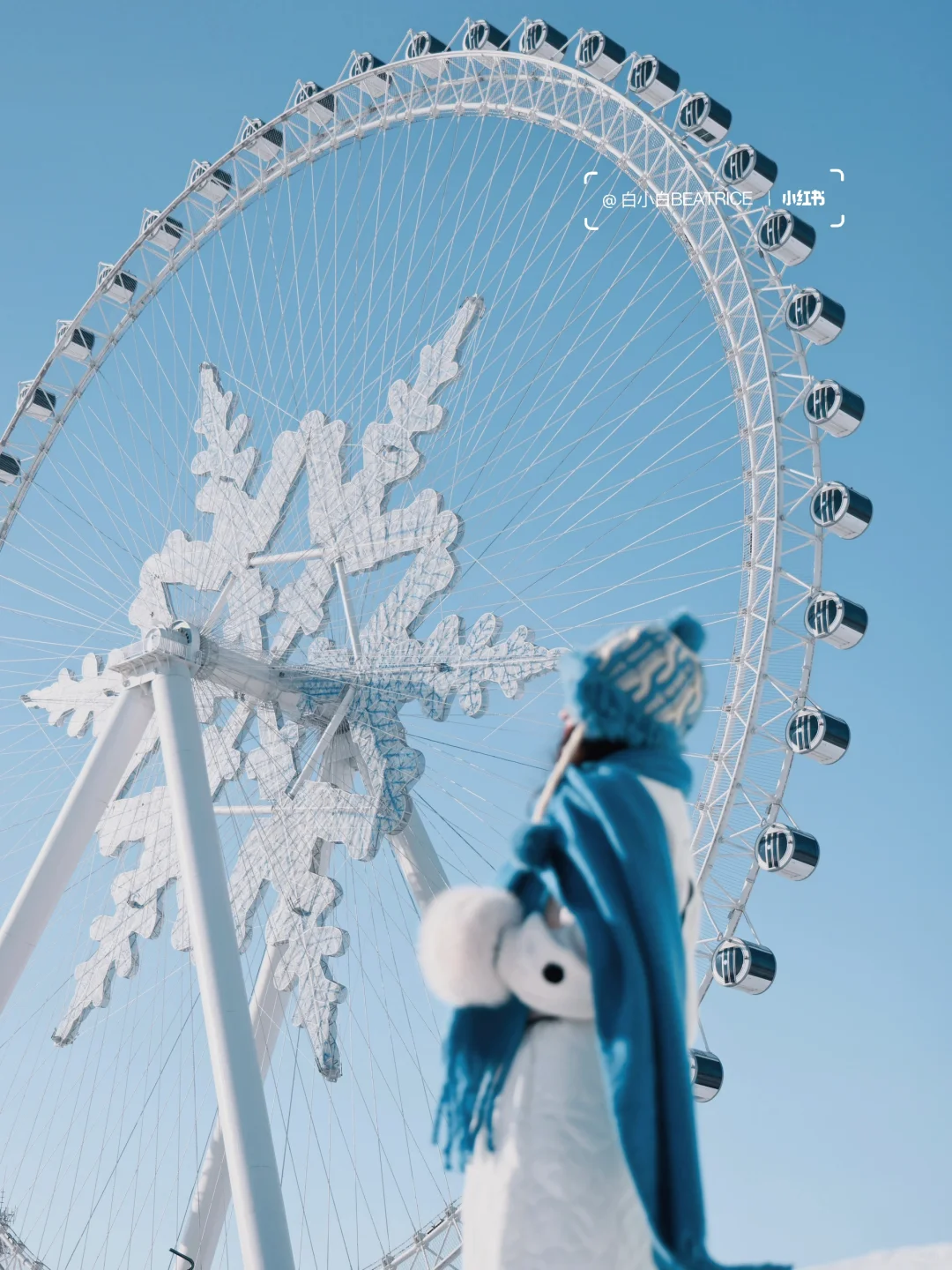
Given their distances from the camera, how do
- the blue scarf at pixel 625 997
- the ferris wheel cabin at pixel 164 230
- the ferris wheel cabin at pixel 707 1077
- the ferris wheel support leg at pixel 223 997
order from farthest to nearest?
the ferris wheel cabin at pixel 164 230, the ferris wheel cabin at pixel 707 1077, the ferris wheel support leg at pixel 223 997, the blue scarf at pixel 625 997

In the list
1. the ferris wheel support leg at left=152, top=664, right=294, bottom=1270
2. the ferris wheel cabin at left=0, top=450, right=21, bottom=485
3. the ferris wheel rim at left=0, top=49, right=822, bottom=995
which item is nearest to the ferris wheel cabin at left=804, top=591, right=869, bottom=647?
the ferris wheel rim at left=0, top=49, right=822, bottom=995

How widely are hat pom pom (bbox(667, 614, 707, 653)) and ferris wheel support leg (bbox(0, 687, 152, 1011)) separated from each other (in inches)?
351

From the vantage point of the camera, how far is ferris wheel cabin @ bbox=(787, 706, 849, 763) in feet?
40.9

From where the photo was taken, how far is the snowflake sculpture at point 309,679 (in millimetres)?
12078

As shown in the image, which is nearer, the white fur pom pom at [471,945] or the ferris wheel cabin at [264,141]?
the white fur pom pom at [471,945]

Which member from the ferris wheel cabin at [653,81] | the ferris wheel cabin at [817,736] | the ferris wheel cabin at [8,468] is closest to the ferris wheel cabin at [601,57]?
the ferris wheel cabin at [653,81]

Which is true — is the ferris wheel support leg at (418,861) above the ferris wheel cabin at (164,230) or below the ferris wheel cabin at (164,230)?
below

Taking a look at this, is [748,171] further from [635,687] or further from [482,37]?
[635,687]

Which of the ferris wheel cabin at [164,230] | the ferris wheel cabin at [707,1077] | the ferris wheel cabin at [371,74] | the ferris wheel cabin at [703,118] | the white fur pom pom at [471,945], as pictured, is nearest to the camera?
the white fur pom pom at [471,945]

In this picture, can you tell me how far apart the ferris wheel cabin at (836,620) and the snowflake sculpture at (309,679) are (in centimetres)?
221

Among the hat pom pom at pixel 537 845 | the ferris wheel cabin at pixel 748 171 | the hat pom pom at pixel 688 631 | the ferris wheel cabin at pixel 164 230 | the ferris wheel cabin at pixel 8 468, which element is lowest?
the hat pom pom at pixel 537 845

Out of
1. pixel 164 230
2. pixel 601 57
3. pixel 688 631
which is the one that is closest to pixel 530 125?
pixel 601 57

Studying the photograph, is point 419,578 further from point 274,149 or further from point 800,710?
point 274,149

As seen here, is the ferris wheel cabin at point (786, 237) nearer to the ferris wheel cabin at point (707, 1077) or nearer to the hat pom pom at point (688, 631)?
the ferris wheel cabin at point (707, 1077)
